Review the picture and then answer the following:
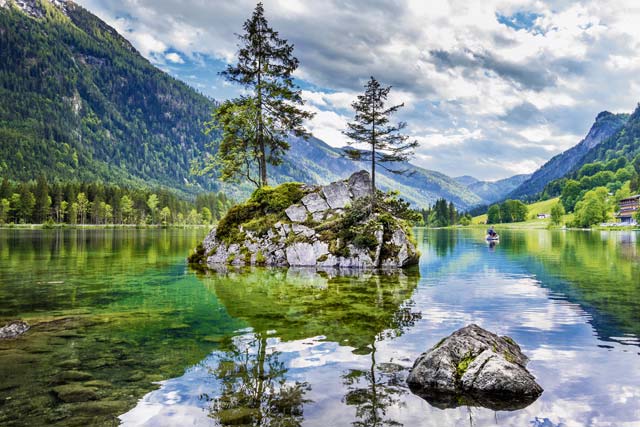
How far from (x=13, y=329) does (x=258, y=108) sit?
36262 mm

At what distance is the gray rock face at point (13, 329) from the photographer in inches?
573

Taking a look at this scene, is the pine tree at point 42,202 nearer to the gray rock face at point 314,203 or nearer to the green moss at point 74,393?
the gray rock face at point 314,203

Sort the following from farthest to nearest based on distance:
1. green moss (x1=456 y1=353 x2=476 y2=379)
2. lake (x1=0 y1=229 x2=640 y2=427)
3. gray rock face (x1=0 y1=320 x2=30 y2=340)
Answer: gray rock face (x1=0 y1=320 x2=30 y2=340) → green moss (x1=456 y1=353 x2=476 y2=379) → lake (x1=0 y1=229 x2=640 y2=427)

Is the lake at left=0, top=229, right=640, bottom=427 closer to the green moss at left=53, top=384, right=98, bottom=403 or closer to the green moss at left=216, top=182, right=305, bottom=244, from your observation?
the green moss at left=53, top=384, right=98, bottom=403

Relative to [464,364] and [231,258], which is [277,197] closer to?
[231,258]

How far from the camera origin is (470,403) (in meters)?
9.66

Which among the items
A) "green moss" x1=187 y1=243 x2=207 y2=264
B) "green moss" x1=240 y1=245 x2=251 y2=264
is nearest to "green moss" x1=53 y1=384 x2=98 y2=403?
"green moss" x1=240 y1=245 x2=251 y2=264

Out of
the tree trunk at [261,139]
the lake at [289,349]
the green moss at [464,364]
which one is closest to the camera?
the lake at [289,349]

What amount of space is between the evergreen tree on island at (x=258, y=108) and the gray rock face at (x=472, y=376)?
37.3 metres

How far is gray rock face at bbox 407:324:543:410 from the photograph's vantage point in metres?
9.87

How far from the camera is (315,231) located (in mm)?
41344

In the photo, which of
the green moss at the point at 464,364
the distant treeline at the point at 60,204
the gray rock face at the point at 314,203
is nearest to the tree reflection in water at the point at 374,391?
the green moss at the point at 464,364

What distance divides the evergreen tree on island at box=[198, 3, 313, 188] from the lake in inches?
894

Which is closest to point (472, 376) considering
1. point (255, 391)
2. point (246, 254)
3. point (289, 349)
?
point (255, 391)
